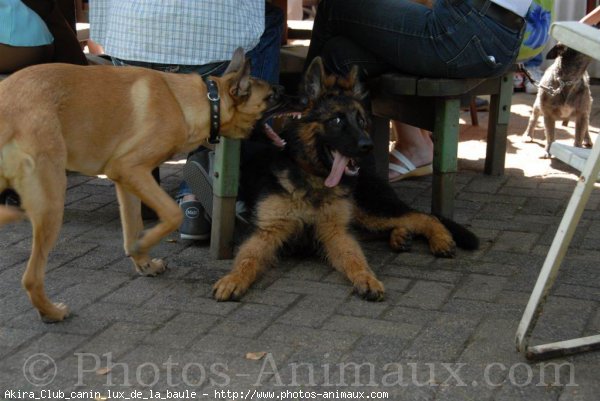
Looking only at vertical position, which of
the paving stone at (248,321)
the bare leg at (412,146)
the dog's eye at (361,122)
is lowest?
the paving stone at (248,321)

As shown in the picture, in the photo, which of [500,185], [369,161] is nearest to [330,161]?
[369,161]

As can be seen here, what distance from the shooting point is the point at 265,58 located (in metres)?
4.70

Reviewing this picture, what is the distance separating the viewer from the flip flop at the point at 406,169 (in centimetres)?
584

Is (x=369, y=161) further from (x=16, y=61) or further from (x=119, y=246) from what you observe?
(x=16, y=61)

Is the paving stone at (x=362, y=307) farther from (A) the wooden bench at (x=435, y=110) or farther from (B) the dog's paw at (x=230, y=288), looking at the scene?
(A) the wooden bench at (x=435, y=110)

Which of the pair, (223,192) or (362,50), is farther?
(362,50)

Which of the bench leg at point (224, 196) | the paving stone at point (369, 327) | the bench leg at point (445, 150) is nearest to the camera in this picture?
the paving stone at point (369, 327)

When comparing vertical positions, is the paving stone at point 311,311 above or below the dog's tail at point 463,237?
below

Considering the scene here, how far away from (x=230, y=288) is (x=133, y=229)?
661 mm

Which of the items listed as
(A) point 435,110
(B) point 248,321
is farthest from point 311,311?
(A) point 435,110

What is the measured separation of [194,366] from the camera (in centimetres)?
Answer: 314

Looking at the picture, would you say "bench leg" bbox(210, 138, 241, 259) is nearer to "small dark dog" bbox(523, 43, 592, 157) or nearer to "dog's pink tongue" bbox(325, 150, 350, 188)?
"dog's pink tongue" bbox(325, 150, 350, 188)

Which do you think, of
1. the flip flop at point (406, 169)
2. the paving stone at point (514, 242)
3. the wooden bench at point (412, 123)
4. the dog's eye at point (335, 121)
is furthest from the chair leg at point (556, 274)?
the flip flop at point (406, 169)

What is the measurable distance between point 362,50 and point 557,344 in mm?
2197
